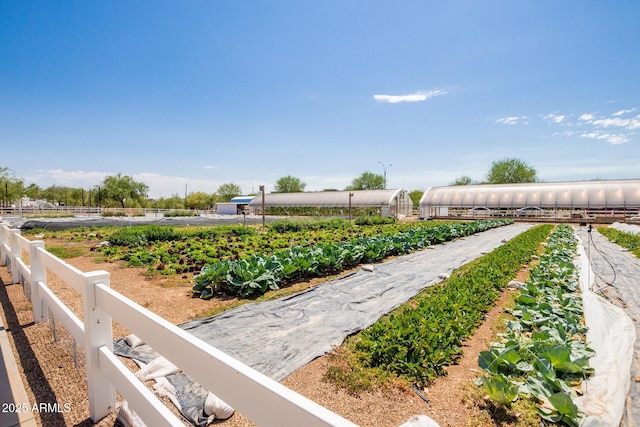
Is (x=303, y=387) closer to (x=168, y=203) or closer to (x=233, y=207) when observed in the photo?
(x=233, y=207)

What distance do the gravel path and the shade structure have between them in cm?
2655

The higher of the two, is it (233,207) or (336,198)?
(336,198)

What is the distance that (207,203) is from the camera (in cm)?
8200

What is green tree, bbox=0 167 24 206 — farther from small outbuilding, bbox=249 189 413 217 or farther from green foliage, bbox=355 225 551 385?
green foliage, bbox=355 225 551 385

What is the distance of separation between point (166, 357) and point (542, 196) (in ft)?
150

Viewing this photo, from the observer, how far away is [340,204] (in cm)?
4753

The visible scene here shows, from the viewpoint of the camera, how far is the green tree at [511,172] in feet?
182

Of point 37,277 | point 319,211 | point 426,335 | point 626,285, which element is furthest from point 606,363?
point 319,211

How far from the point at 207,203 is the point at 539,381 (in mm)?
85364

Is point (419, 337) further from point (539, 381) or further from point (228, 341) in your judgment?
point (228, 341)

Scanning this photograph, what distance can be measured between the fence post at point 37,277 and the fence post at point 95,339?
8.89 ft

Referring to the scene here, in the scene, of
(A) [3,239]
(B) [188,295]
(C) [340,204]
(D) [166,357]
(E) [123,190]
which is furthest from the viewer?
(E) [123,190]

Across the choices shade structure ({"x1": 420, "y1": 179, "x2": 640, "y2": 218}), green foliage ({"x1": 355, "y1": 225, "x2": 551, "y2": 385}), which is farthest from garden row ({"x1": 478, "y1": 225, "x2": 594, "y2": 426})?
shade structure ({"x1": 420, "y1": 179, "x2": 640, "y2": 218})

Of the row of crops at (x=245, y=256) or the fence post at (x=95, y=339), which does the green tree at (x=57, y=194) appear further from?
the fence post at (x=95, y=339)
